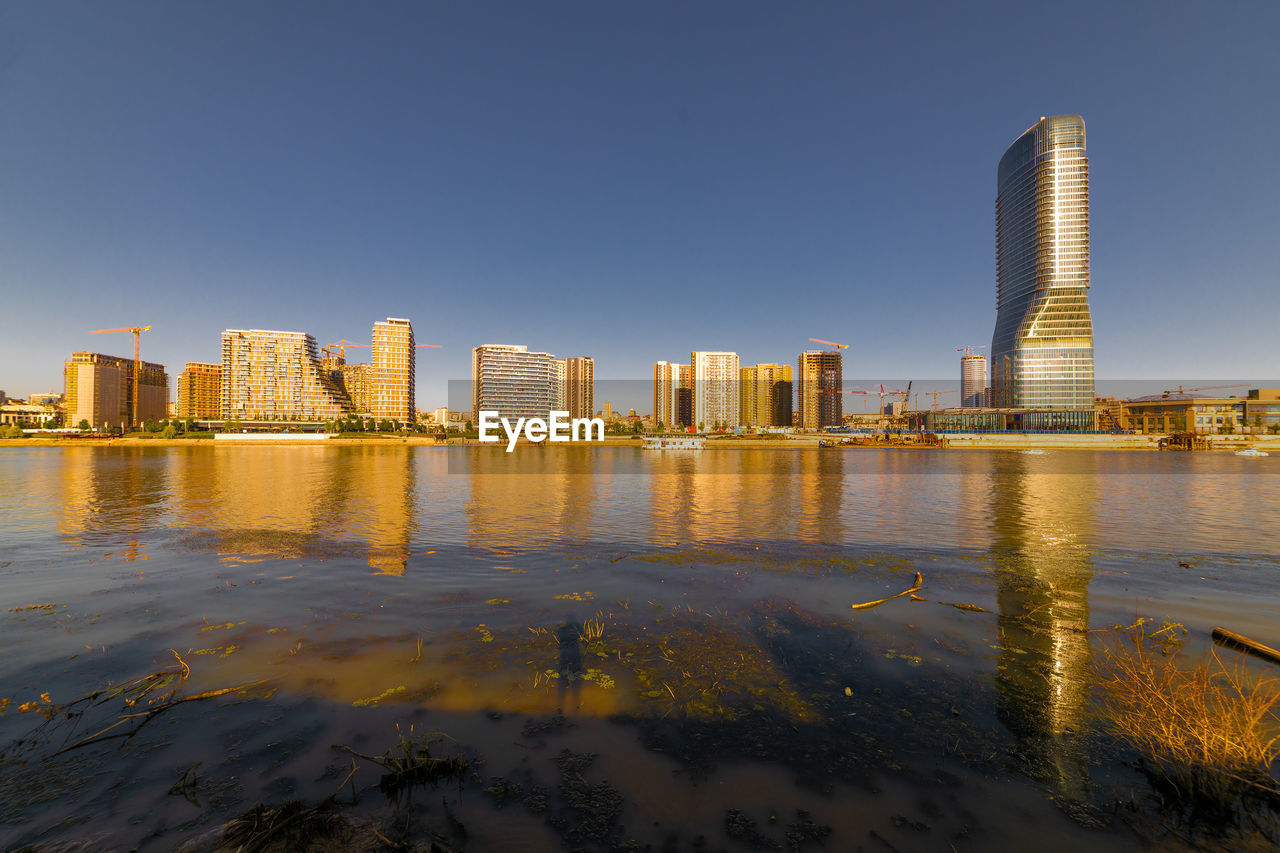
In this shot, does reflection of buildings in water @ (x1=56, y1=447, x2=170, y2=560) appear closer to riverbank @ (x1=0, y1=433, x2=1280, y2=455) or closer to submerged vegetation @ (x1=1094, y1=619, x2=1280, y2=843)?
submerged vegetation @ (x1=1094, y1=619, x2=1280, y2=843)

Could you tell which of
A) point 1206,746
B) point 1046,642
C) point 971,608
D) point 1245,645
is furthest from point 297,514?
point 1245,645

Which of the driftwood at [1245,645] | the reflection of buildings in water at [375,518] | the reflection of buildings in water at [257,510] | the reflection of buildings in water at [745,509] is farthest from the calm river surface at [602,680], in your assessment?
the reflection of buildings in water at [745,509]

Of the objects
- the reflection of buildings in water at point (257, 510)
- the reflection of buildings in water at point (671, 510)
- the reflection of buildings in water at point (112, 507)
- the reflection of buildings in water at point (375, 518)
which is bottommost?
the reflection of buildings in water at point (671, 510)

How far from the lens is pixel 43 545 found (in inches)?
787

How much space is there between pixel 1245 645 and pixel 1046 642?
3566 millimetres

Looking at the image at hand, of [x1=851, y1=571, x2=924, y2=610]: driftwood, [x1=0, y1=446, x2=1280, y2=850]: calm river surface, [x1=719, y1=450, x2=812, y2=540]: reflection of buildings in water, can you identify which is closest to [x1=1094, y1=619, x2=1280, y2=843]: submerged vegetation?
[x1=0, y1=446, x2=1280, y2=850]: calm river surface

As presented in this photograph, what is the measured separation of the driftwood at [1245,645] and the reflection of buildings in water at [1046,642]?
2.25 meters

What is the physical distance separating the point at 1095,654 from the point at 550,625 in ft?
39.7

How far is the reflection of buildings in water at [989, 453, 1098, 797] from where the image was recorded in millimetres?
7422

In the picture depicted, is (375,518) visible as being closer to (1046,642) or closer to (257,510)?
(257,510)

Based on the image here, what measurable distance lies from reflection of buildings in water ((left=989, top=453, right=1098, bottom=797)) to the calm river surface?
7 centimetres

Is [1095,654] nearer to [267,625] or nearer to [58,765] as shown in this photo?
[58,765]

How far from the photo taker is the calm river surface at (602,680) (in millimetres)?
6055

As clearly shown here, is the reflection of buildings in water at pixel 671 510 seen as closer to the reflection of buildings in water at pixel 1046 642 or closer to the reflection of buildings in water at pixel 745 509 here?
the reflection of buildings in water at pixel 745 509
